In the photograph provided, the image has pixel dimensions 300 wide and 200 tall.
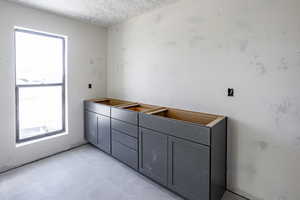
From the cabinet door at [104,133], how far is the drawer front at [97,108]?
0.09 meters

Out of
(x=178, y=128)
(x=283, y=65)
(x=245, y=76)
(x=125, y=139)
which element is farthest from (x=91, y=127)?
(x=283, y=65)

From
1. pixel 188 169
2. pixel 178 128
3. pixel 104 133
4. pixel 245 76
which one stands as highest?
pixel 245 76

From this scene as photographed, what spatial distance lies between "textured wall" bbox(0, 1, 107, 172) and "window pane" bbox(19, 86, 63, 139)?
177 millimetres

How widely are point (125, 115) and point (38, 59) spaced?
1850 millimetres

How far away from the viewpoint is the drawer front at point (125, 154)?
8.18 feet

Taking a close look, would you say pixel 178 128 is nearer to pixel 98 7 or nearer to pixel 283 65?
pixel 283 65

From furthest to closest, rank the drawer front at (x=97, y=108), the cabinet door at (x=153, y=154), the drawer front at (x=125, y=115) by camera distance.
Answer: the drawer front at (x=97, y=108) → the drawer front at (x=125, y=115) → the cabinet door at (x=153, y=154)

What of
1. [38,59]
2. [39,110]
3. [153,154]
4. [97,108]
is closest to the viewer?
[153,154]

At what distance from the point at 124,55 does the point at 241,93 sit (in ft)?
7.52

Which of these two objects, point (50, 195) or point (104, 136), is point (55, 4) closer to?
point (104, 136)

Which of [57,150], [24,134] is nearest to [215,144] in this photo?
[57,150]

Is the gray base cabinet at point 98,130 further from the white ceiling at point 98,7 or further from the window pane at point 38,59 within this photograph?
the white ceiling at point 98,7

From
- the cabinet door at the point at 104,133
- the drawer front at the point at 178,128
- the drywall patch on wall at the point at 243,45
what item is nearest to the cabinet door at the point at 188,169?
the drawer front at the point at 178,128

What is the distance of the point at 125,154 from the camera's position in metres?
2.64
